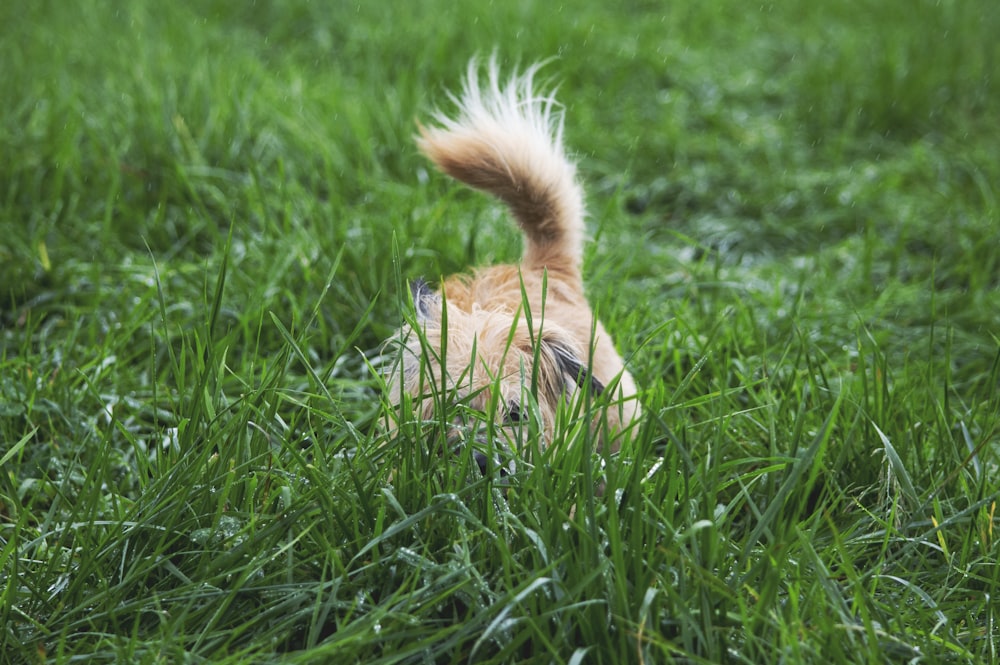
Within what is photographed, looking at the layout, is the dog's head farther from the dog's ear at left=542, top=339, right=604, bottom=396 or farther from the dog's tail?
the dog's tail

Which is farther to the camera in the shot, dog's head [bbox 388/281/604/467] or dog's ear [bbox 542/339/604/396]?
dog's ear [bbox 542/339/604/396]

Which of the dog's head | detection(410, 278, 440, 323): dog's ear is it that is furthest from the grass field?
detection(410, 278, 440, 323): dog's ear

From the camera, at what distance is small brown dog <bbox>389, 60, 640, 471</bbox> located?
7.53 ft

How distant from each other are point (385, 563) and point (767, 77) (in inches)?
194

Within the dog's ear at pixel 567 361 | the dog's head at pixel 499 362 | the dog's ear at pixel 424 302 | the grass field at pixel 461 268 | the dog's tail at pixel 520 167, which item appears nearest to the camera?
the grass field at pixel 461 268

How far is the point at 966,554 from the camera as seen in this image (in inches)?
78.8

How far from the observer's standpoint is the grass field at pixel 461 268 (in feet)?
5.68

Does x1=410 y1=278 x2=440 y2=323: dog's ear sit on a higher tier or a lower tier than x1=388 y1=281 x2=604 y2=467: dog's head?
higher

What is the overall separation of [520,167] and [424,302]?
48 cm

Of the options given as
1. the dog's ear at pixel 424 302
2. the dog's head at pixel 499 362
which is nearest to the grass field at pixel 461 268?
the dog's head at pixel 499 362

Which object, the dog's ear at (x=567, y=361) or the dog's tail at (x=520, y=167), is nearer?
the dog's ear at (x=567, y=361)

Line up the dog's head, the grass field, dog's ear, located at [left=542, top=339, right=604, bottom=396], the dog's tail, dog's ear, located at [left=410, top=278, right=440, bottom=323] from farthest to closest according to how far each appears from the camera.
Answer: the dog's tail < dog's ear, located at [left=410, top=278, right=440, bottom=323] < dog's ear, located at [left=542, top=339, right=604, bottom=396] < the dog's head < the grass field

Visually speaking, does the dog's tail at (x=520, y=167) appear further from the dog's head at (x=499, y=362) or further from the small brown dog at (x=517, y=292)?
the dog's head at (x=499, y=362)

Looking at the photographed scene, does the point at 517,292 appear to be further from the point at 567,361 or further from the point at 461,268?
the point at 461,268
